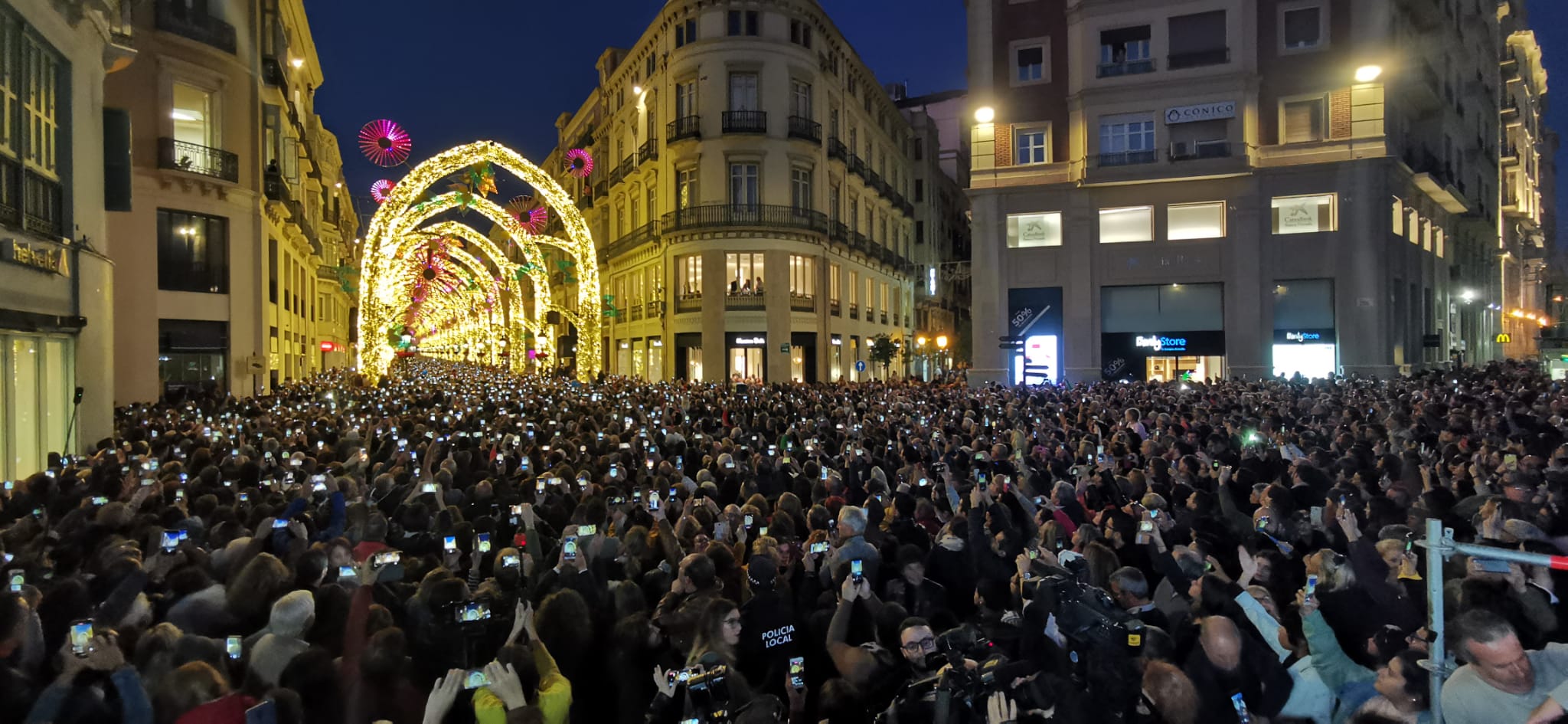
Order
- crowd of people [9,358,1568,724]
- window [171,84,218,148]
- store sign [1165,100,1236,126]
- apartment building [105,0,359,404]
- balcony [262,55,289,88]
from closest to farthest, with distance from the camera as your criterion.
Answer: crowd of people [9,358,1568,724] → apartment building [105,0,359,404] → window [171,84,218,148] → balcony [262,55,289,88] → store sign [1165,100,1236,126]

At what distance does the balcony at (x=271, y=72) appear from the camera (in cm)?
2977

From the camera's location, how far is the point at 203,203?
1030 inches

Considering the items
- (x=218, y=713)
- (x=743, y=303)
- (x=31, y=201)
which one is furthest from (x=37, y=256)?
(x=743, y=303)

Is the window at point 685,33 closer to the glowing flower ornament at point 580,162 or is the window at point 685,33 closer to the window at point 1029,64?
the glowing flower ornament at point 580,162

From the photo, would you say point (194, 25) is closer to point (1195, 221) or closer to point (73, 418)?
point (73, 418)

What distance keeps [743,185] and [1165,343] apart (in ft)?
63.2

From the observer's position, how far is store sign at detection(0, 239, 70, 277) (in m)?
11.8

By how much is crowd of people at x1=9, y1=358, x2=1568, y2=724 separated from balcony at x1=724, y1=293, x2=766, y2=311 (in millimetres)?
29819

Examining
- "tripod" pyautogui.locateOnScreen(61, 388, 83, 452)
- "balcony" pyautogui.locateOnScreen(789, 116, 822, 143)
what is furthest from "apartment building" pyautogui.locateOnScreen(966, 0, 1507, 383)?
"tripod" pyautogui.locateOnScreen(61, 388, 83, 452)

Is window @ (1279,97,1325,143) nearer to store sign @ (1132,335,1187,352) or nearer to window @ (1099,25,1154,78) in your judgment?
window @ (1099,25,1154,78)

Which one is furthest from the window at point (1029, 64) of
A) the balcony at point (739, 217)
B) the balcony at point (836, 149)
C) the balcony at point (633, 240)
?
the balcony at point (633, 240)

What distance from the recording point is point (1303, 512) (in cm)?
772

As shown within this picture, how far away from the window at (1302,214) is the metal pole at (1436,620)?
3376cm

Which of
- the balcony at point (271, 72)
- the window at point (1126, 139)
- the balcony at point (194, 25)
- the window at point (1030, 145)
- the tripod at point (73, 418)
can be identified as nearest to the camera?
the tripod at point (73, 418)
